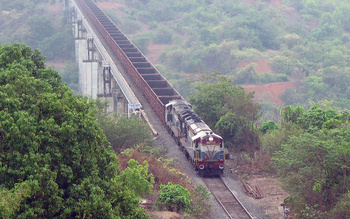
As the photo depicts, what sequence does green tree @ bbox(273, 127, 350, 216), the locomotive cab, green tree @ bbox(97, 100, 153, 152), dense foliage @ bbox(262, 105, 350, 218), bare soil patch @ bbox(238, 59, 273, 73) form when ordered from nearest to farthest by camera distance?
dense foliage @ bbox(262, 105, 350, 218)
green tree @ bbox(273, 127, 350, 216)
the locomotive cab
green tree @ bbox(97, 100, 153, 152)
bare soil patch @ bbox(238, 59, 273, 73)

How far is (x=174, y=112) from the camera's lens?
99.5 feet

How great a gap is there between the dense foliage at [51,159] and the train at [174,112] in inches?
378

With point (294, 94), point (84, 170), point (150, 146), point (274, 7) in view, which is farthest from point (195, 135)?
point (274, 7)

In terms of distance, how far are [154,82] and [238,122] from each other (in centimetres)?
1234

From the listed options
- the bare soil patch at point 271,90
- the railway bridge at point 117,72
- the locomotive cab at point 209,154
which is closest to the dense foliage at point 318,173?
the locomotive cab at point 209,154

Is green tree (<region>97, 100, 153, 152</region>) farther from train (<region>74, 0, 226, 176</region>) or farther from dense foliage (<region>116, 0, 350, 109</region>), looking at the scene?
dense foliage (<region>116, 0, 350, 109</region>)

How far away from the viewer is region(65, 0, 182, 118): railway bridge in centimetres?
3694

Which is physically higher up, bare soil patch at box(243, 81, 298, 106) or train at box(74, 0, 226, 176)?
train at box(74, 0, 226, 176)

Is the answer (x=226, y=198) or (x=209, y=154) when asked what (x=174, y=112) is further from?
(x=226, y=198)

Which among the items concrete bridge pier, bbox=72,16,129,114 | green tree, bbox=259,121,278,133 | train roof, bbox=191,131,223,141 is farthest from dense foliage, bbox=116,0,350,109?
train roof, bbox=191,131,223,141

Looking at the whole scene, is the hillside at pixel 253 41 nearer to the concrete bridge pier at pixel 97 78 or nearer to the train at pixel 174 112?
the concrete bridge pier at pixel 97 78

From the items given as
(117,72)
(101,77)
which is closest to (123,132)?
(117,72)

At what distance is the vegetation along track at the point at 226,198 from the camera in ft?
65.5

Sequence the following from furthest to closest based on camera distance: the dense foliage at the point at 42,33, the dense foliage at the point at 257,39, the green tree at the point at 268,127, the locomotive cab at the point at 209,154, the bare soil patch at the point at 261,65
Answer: the dense foliage at the point at 42,33
the bare soil patch at the point at 261,65
the dense foliage at the point at 257,39
the green tree at the point at 268,127
the locomotive cab at the point at 209,154
